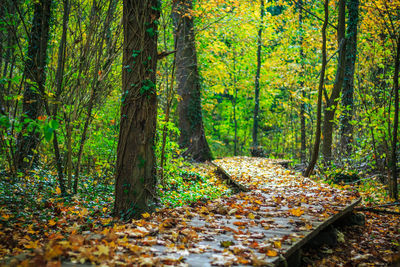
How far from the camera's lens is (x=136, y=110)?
438cm

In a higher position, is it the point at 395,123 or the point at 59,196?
the point at 395,123

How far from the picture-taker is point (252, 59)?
19.0 metres

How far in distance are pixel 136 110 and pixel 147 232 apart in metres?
1.93

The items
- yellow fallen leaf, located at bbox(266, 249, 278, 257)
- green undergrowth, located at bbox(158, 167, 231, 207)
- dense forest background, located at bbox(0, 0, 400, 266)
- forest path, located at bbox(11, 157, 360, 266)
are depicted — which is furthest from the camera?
green undergrowth, located at bbox(158, 167, 231, 207)

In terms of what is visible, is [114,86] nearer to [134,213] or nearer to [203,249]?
[134,213]

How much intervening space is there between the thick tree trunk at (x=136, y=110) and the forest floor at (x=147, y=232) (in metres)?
0.39

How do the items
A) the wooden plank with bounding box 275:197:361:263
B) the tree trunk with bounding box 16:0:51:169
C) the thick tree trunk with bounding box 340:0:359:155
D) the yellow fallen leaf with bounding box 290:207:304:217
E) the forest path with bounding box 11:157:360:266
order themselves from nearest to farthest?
the forest path with bounding box 11:157:360:266 < the wooden plank with bounding box 275:197:361:263 < the yellow fallen leaf with bounding box 290:207:304:217 < the tree trunk with bounding box 16:0:51:169 < the thick tree trunk with bounding box 340:0:359:155

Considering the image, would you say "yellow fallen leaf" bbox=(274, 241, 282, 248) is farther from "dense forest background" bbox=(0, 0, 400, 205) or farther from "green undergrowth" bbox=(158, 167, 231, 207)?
"green undergrowth" bbox=(158, 167, 231, 207)

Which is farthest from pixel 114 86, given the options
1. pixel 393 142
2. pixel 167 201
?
pixel 393 142

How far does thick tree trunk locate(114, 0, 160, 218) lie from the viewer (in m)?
4.40

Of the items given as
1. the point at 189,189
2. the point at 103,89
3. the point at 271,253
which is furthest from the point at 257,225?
the point at 103,89

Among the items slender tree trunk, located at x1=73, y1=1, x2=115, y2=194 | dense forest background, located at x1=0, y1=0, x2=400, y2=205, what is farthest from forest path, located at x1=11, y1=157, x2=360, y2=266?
slender tree trunk, located at x1=73, y1=1, x2=115, y2=194

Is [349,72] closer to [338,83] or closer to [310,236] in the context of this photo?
[338,83]

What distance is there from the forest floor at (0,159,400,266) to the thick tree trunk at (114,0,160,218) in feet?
1.26
